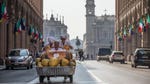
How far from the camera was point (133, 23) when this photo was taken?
8256 cm

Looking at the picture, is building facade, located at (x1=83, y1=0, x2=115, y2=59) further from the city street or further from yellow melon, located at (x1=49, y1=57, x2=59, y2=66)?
yellow melon, located at (x1=49, y1=57, x2=59, y2=66)

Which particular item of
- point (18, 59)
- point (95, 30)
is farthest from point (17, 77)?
point (95, 30)

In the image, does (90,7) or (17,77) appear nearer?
(17,77)

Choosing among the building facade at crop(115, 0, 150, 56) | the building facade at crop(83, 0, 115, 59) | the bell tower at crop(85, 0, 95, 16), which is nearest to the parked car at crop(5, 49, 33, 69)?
the building facade at crop(115, 0, 150, 56)

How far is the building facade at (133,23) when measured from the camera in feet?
227

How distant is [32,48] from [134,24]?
888 inches

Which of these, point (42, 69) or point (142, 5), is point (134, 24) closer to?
point (142, 5)

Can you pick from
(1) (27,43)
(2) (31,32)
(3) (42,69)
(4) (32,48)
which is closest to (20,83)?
(3) (42,69)

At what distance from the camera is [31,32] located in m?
81.1

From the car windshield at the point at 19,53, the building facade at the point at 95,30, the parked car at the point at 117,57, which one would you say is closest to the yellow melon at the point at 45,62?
the car windshield at the point at 19,53

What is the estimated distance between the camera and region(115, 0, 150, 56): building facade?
6906 cm

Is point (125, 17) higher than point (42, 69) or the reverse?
higher

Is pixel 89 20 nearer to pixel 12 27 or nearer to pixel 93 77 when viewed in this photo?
pixel 12 27

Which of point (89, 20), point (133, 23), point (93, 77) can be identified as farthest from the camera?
point (89, 20)
